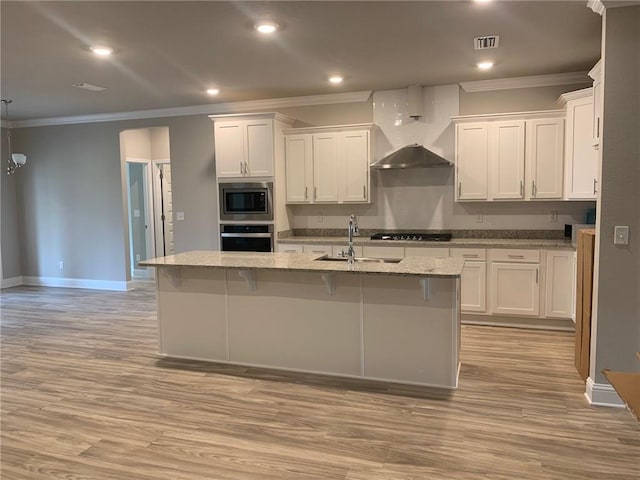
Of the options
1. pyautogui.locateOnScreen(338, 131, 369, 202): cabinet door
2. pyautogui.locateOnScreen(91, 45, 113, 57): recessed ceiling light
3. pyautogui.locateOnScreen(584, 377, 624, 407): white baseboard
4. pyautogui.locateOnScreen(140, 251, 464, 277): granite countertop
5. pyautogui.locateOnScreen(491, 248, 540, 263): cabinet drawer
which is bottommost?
pyautogui.locateOnScreen(584, 377, 624, 407): white baseboard

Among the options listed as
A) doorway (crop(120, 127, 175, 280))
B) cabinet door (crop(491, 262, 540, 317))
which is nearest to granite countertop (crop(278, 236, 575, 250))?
cabinet door (crop(491, 262, 540, 317))

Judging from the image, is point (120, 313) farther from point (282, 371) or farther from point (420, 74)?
point (420, 74)

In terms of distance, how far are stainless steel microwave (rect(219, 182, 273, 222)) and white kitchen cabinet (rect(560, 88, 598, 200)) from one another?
3.32m

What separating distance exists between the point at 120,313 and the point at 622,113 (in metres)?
5.68

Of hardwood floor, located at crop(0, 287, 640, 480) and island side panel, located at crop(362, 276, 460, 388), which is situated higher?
island side panel, located at crop(362, 276, 460, 388)

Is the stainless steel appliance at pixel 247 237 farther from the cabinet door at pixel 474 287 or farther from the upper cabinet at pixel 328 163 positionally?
the cabinet door at pixel 474 287

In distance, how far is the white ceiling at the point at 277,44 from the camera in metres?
3.26

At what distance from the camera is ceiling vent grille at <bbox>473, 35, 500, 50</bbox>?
3904 mm

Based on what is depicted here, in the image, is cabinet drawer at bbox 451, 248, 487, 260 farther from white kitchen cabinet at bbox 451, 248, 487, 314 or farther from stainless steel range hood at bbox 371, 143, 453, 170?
stainless steel range hood at bbox 371, 143, 453, 170

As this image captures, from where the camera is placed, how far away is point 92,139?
296 inches

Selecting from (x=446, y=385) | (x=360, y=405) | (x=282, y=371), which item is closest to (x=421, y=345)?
(x=446, y=385)

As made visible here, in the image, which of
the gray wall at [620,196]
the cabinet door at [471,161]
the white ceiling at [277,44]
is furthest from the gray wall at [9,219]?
the gray wall at [620,196]

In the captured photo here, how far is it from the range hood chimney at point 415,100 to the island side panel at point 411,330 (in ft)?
9.20

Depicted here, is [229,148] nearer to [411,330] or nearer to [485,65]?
[485,65]
